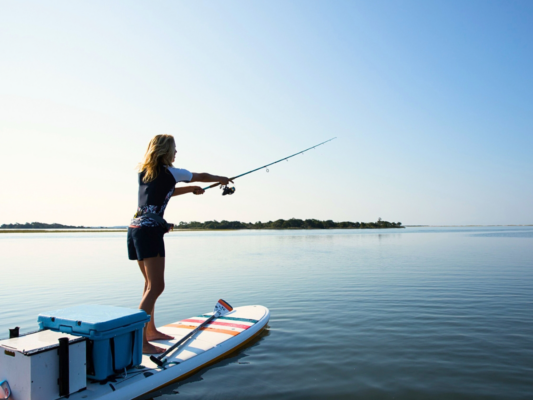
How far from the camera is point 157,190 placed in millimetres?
4230

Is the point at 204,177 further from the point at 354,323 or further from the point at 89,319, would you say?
the point at 354,323

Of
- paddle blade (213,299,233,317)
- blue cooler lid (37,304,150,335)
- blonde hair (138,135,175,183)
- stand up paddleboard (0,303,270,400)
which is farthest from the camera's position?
paddle blade (213,299,233,317)

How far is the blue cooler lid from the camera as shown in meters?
3.34

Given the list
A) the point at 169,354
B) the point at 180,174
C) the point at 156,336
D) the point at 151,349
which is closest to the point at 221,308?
the point at 156,336

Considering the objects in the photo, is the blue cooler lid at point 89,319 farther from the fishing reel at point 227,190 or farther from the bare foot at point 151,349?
the fishing reel at point 227,190

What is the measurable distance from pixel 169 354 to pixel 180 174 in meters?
2.09

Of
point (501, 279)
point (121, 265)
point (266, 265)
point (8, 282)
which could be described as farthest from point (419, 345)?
point (121, 265)

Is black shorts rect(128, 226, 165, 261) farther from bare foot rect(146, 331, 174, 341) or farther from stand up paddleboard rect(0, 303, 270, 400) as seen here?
bare foot rect(146, 331, 174, 341)

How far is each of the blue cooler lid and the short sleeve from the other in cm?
148

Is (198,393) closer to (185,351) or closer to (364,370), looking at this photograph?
(185,351)

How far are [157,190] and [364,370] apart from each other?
325 centimetres

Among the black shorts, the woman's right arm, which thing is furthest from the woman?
the woman's right arm

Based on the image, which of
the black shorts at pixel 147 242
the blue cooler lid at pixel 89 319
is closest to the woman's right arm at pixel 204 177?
the black shorts at pixel 147 242

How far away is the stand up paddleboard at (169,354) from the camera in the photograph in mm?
3053
